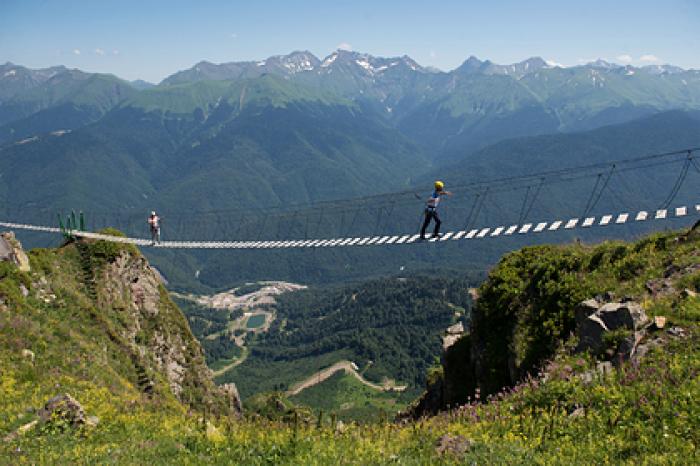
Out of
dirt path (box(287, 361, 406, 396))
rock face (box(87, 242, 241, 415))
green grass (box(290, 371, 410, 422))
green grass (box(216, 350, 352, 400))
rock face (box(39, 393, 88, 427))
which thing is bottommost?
green grass (box(216, 350, 352, 400))

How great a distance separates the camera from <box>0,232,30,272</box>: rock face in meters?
27.0

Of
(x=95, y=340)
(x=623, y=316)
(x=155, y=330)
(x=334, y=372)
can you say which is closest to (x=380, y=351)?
(x=334, y=372)

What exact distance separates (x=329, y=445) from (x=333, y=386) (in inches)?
5334

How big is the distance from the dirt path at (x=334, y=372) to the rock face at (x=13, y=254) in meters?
116

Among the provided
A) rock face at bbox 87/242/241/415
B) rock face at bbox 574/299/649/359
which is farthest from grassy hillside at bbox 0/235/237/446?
rock face at bbox 574/299/649/359

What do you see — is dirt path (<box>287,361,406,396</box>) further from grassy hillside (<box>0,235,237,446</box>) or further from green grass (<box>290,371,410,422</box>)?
grassy hillside (<box>0,235,237,446</box>)

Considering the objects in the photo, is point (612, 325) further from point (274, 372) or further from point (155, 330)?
point (274, 372)

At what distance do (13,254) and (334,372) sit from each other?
132422 mm

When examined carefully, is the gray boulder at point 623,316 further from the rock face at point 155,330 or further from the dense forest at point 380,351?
the dense forest at point 380,351

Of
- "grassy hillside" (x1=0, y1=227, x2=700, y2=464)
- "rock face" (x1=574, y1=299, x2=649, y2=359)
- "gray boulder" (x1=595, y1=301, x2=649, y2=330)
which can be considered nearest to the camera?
"grassy hillside" (x1=0, y1=227, x2=700, y2=464)

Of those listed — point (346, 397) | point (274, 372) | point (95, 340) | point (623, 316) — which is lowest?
point (274, 372)

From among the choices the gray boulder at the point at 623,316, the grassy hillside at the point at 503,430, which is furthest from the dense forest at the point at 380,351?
the grassy hillside at the point at 503,430

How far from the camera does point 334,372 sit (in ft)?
501

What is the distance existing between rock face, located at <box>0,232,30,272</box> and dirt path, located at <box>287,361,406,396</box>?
11565cm
